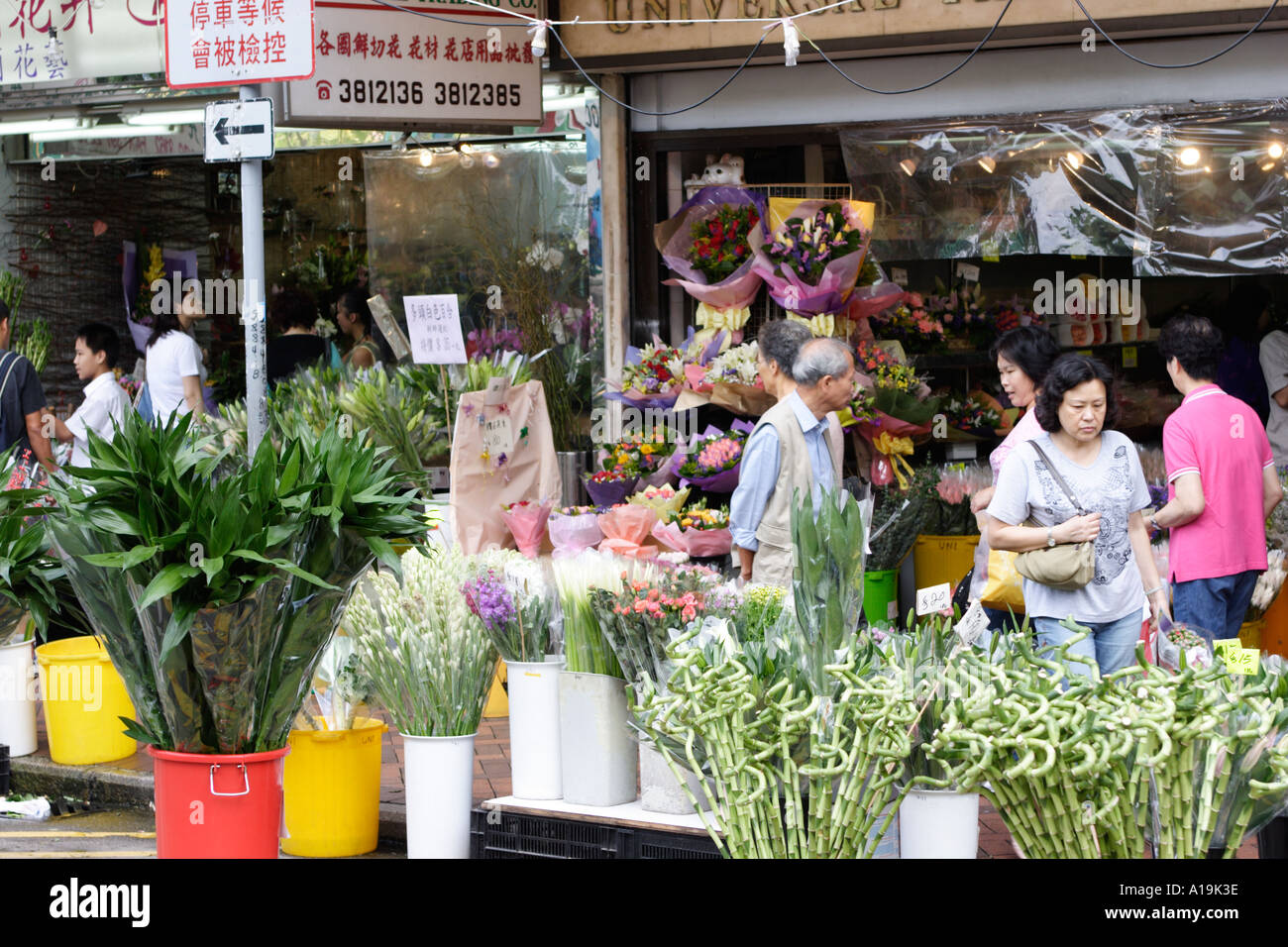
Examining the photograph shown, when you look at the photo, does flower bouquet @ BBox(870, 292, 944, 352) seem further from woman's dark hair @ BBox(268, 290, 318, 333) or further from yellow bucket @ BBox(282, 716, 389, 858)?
yellow bucket @ BBox(282, 716, 389, 858)

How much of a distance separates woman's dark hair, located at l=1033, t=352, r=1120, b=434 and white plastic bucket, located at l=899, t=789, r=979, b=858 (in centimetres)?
173

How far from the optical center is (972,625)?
167 inches

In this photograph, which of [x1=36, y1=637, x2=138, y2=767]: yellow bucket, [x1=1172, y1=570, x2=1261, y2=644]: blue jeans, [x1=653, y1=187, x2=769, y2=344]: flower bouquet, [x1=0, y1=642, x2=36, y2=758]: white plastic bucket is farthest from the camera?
[x1=653, y1=187, x2=769, y2=344]: flower bouquet

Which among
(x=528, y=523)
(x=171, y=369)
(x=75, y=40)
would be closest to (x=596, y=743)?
(x=528, y=523)

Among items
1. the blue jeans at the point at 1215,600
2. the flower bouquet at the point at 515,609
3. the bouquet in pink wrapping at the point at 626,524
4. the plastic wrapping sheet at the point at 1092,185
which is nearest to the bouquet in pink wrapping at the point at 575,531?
the bouquet in pink wrapping at the point at 626,524

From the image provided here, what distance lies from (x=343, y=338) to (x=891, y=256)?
4.18m

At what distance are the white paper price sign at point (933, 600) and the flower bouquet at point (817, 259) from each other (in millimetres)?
3330

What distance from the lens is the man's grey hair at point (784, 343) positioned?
574 cm

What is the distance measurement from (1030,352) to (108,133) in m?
7.78

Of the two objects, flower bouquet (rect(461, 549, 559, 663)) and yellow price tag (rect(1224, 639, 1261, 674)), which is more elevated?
flower bouquet (rect(461, 549, 559, 663))

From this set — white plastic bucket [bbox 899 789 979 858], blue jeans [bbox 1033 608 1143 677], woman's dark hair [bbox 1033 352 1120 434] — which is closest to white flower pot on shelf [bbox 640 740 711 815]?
white plastic bucket [bbox 899 789 979 858]

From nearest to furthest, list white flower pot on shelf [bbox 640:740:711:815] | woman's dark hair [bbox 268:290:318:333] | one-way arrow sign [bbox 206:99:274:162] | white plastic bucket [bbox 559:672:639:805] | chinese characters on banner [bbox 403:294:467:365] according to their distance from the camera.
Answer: white flower pot on shelf [bbox 640:740:711:815]
white plastic bucket [bbox 559:672:639:805]
one-way arrow sign [bbox 206:99:274:162]
chinese characters on banner [bbox 403:294:467:365]
woman's dark hair [bbox 268:290:318:333]

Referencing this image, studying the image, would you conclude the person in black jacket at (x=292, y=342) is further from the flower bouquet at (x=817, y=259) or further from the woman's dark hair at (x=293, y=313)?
the flower bouquet at (x=817, y=259)

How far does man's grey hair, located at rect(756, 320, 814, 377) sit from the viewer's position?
5738mm
